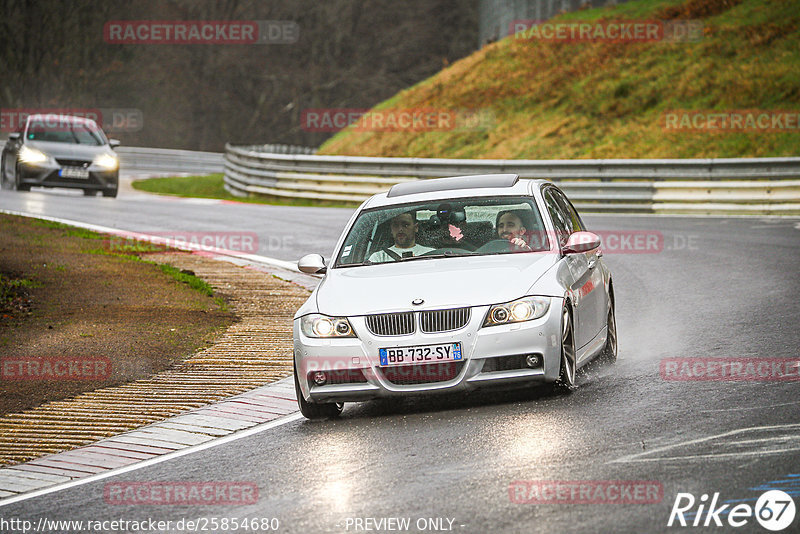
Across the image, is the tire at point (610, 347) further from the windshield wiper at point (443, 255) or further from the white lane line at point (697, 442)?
the white lane line at point (697, 442)

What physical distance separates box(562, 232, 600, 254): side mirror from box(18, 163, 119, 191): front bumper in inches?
Result: 847

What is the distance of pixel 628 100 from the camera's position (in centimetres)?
3575

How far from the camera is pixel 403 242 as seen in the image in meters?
9.23

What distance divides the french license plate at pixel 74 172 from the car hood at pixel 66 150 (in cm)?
28

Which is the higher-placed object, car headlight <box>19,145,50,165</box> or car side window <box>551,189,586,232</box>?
car headlight <box>19,145,50,165</box>

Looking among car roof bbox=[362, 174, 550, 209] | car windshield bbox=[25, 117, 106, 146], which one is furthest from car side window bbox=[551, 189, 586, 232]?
car windshield bbox=[25, 117, 106, 146]

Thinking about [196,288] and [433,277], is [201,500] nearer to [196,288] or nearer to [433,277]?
[433,277]

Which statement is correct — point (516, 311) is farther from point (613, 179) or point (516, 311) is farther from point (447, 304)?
point (613, 179)

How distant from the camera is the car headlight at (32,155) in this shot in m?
28.2

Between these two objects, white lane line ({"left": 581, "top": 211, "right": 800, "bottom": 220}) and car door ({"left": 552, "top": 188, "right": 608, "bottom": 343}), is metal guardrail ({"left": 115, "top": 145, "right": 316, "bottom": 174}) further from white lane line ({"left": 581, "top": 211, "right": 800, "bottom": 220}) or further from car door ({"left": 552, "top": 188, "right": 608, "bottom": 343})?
car door ({"left": 552, "top": 188, "right": 608, "bottom": 343})

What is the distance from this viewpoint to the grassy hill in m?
32.8

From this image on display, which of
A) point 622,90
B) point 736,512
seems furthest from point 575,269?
point 622,90

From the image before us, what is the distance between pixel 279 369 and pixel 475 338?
2.78m

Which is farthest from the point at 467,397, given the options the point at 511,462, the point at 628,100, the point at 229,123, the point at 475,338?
the point at 229,123
